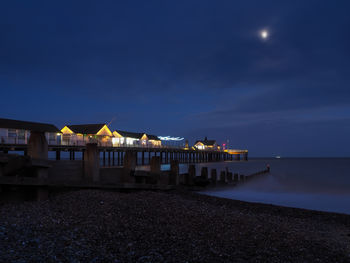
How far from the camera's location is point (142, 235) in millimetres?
5734

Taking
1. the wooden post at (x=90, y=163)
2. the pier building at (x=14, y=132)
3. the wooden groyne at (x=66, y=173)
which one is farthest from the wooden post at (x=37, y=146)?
the pier building at (x=14, y=132)

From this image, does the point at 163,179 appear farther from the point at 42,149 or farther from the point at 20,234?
the point at 20,234

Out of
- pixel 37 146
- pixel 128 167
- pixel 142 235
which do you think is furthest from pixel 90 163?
pixel 142 235

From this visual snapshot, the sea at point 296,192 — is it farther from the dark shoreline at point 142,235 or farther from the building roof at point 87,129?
the building roof at point 87,129

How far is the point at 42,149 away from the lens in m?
8.02

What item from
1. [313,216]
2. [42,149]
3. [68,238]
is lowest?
[313,216]

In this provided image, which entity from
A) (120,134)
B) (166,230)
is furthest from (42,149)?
(120,134)

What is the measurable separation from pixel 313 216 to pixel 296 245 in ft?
19.0

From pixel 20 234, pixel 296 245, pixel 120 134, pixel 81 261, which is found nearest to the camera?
pixel 81 261

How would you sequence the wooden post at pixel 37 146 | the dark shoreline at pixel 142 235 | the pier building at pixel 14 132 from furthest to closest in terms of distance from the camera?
1. the pier building at pixel 14 132
2. the wooden post at pixel 37 146
3. the dark shoreline at pixel 142 235

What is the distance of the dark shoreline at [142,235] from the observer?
470 cm

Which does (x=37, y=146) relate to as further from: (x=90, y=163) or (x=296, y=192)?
(x=296, y=192)

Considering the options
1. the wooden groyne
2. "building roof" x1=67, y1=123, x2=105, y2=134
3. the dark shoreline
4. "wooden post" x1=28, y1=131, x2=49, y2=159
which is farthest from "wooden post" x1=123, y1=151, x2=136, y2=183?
"building roof" x1=67, y1=123, x2=105, y2=134

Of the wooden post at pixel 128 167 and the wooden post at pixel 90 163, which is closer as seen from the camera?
the wooden post at pixel 90 163
